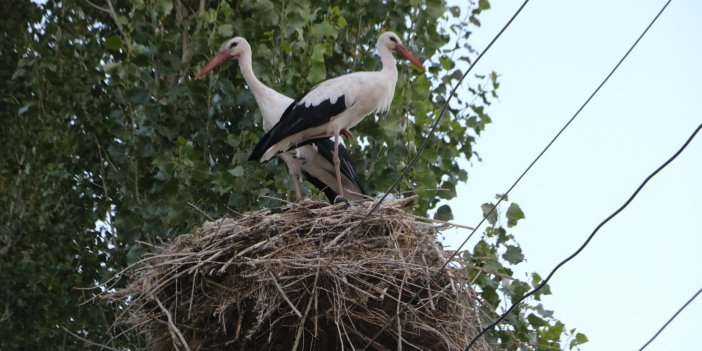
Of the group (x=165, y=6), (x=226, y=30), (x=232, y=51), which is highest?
(x=165, y=6)

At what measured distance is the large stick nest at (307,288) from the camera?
6293 millimetres

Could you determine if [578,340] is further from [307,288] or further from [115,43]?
[115,43]

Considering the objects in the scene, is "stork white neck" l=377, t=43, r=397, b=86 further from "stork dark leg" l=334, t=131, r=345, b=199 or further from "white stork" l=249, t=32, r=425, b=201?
"stork dark leg" l=334, t=131, r=345, b=199

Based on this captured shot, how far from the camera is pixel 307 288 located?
6.28m

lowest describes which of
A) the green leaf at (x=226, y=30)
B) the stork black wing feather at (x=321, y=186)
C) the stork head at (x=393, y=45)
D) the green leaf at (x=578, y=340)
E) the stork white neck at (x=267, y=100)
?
the green leaf at (x=578, y=340)

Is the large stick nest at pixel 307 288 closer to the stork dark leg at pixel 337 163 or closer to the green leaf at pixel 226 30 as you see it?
the stork dark leg at pixel 337 163

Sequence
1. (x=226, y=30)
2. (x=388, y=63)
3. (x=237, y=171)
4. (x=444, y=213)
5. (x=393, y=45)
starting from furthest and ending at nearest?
(x=226, y=30)
(x=444, y=213)
(x=237, y=171)
(x=393, y=45)
(x=388, y=63)

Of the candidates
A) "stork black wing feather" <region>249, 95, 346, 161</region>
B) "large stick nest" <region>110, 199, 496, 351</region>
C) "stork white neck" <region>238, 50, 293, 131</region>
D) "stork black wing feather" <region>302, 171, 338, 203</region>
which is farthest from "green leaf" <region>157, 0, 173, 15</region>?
"large stick nest" <region>110, 199, 496, 351</region>

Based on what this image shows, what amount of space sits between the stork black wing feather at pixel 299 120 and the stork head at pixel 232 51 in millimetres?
1166

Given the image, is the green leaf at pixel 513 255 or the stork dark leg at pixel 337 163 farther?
the green leaf at pixel 513 255

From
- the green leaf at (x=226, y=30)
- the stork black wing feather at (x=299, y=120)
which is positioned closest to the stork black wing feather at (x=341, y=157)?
the stork black wing feather at (x=299, y=120)

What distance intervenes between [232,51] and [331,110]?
133cm

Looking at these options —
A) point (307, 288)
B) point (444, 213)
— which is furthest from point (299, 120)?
point (307, 288)

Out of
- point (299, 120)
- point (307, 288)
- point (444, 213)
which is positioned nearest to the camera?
point (307, 288)
